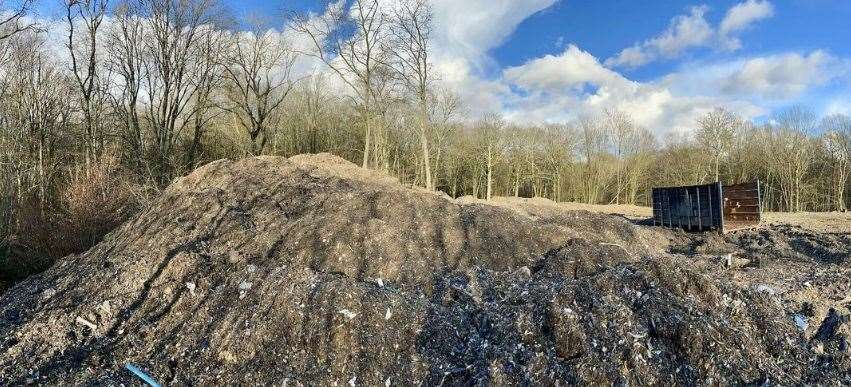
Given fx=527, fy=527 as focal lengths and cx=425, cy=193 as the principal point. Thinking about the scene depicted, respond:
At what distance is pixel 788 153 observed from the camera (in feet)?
101

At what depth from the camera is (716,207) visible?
12.2 m

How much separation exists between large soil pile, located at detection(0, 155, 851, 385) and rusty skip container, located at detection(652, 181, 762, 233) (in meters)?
4.39

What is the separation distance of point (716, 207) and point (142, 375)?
39.6 feet

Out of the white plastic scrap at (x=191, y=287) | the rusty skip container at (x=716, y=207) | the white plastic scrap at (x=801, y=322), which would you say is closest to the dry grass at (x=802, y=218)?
the rusty skip container at (x=716, y=207)

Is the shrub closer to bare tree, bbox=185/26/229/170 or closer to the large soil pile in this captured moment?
the large soil pile

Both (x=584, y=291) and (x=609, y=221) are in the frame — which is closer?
(x=584, y=291)

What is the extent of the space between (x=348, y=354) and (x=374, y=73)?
18410mm

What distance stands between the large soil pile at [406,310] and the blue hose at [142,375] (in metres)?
0.06

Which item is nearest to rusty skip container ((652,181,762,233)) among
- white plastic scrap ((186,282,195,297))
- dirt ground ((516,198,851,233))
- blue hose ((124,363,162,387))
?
dirt ground ((516,198,851,233))

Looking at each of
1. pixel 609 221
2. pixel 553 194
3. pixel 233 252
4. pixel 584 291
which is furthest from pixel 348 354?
pixel 553 194

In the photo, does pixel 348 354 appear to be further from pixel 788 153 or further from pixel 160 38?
pixel 788 153

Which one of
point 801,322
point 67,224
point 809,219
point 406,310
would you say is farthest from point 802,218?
point 67,224

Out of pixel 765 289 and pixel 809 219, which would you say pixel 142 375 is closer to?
pixel 765 289

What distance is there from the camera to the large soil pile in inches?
170
